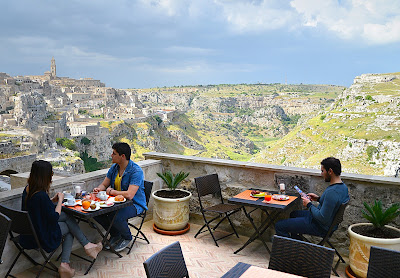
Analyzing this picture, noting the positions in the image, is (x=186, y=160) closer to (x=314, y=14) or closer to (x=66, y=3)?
(x=66, y=3)

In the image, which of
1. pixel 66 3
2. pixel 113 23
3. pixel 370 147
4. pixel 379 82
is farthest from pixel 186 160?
pixel 113 23

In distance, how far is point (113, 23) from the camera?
6481 inches

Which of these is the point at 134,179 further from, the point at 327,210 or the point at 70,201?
the point at 327,210

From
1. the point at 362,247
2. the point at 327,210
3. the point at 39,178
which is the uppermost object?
the point at 39,178

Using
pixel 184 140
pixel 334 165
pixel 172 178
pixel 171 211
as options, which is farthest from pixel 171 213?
pixel 184 140

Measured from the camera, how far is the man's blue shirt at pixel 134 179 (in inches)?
146

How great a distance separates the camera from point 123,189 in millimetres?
3748

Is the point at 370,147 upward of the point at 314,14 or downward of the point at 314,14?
downward

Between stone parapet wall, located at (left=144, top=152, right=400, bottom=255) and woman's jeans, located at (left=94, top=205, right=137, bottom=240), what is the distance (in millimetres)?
1365

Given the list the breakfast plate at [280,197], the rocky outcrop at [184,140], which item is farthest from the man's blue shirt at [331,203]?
the rocky outcrop at [184,140]

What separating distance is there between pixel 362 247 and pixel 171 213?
230 centimetres

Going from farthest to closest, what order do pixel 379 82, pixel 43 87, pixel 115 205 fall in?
pixel 43 87
pixel 379 82
pixel 115 205

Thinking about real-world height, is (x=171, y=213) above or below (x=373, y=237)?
below

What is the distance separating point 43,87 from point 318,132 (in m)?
69.4
